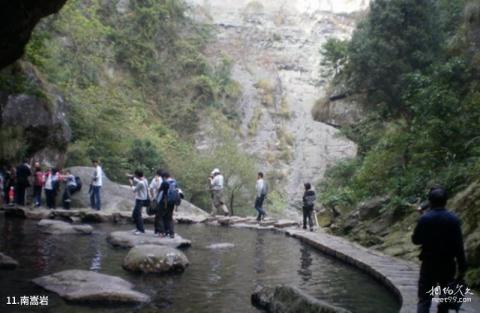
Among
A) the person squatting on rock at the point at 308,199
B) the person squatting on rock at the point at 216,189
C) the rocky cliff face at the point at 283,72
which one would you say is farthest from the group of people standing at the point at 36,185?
the rocky cliff face at the point at 283,72

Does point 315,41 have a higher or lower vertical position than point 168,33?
higher

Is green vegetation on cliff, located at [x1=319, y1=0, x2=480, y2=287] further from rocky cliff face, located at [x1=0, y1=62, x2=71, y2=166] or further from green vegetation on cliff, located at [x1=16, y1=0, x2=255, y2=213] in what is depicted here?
rocky cliff face, located at [x1=0, y1=62, x2=71, y2=166]

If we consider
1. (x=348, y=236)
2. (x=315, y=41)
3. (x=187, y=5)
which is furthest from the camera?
(x=315, y=41)

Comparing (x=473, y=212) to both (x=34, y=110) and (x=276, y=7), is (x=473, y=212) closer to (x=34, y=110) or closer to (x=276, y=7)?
(x=34, y=110)

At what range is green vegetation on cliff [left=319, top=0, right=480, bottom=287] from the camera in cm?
1429

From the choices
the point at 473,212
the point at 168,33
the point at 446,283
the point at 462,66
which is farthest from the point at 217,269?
the point at 168,33

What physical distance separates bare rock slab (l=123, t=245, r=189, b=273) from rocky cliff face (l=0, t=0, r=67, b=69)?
4.80 metres

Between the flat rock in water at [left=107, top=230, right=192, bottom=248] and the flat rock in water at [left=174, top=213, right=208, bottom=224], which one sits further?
the flat rock in water at [left=174, top=213, right=208, bottom=224]

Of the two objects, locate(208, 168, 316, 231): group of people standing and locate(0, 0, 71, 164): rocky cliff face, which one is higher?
locate(0, 0, 71, 164): rocky cliff face

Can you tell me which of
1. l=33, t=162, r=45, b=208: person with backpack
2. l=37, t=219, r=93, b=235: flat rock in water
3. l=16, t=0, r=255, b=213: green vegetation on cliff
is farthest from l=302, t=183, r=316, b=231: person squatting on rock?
l=16, t=0, r=255, b=213: green vegetation on cliff

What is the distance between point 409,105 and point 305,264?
10691mm

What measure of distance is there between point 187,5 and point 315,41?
18.8m

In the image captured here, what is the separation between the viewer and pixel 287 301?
716 centimetres

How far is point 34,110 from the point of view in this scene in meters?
22.4
